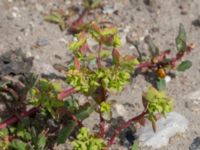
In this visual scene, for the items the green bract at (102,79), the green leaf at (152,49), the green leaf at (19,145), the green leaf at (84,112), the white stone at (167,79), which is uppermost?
the green bract at (102,79)

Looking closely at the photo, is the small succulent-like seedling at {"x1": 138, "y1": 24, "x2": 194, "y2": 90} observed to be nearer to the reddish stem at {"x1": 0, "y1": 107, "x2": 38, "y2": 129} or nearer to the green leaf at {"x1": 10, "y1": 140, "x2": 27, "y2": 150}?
the reddish stem at {"x1": 0, "y1": 107, "x2": 38, "y2": 129}

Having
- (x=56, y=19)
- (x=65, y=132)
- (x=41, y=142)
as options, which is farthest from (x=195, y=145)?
(x=56, y=19)

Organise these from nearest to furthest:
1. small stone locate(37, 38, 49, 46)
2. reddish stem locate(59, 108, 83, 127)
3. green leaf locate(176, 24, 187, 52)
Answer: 1. reddish stem locate(59, 108, 83, 127)
2. green leaf locate(176, 24, 187, 52)
3. small stone locate(37, 38, 49, 46)

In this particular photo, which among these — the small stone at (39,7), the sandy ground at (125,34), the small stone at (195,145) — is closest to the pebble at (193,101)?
the sandy ground at (125,34)

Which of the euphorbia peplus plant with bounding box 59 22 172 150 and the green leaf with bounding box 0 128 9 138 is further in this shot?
the green leaf with bounding box 0 128 9 138

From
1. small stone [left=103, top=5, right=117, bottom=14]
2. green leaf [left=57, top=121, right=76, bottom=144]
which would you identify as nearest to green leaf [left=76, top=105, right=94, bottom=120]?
green leaf [left=57, top=121, right=76, bottom=144]

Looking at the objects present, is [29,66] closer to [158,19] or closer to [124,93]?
[124,93]

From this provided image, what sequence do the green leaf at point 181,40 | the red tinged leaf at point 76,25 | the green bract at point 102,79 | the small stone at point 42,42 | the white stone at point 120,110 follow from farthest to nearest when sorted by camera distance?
the red tinged leaf at point 76,25, the small stone at point 42,42, the green leaf at point 181,40, the white stone at point 120,110, the green bract at point 102,79

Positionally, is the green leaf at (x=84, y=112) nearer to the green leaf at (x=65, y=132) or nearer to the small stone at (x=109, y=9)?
the green leaf at (x=65, y=132)
